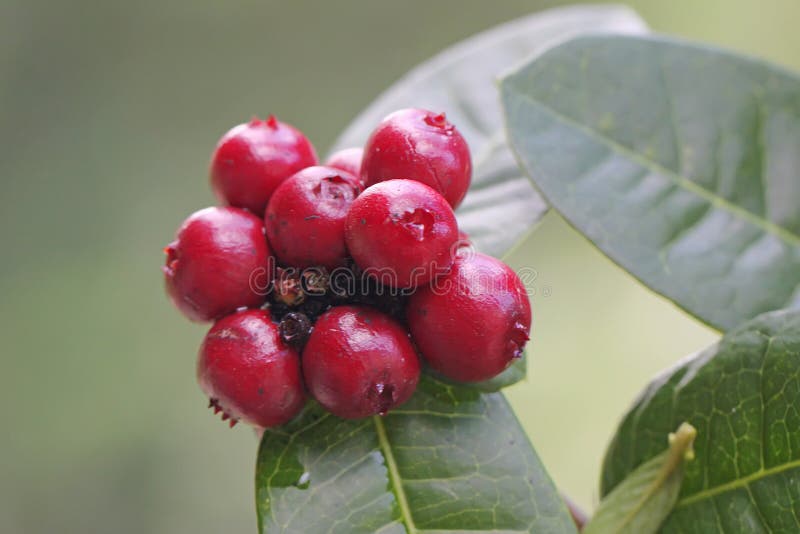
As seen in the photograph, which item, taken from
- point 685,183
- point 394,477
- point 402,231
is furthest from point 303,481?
point 685,183

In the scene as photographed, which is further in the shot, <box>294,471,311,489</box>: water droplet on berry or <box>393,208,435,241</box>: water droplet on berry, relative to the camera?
<box>294,471,311,489</box>: water droplet on berry

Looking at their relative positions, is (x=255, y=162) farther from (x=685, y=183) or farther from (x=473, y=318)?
(x=685, y=183)

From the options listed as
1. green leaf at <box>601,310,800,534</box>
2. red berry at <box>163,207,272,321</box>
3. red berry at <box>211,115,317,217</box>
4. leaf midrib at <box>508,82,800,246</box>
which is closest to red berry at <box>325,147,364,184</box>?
red berry at <box>211,115,317,217</box>

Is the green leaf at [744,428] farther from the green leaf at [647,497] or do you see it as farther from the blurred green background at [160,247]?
the blurred green background at [160,247]

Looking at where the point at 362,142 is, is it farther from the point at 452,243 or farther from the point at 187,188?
the point at 187,188

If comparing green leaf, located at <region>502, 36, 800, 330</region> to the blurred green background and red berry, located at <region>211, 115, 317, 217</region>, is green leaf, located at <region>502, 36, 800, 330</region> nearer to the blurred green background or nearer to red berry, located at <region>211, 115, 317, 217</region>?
red berry, located at <region>211, 115, 317, 217</region>

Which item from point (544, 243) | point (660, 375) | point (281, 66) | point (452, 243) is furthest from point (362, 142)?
point (281, 66)
